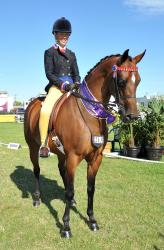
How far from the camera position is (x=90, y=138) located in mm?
5402

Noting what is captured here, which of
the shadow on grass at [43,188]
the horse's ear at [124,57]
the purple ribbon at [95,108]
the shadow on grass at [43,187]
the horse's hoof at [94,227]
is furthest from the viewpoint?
the shadow on grass at [43,187]

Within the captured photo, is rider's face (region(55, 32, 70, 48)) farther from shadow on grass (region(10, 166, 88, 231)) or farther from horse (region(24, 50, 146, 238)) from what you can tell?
shadow on grass (region(10, 166, 88, 231))

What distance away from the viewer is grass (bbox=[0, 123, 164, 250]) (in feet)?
17.0

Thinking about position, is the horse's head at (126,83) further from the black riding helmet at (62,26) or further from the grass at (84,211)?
the grass at (84,211)

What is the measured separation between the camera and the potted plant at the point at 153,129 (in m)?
12.0

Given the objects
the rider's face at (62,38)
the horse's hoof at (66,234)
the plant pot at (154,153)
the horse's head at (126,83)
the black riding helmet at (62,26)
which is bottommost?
the horse's hoof at (66,234)

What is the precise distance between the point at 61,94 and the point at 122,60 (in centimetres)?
149

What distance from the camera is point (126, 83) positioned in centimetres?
496

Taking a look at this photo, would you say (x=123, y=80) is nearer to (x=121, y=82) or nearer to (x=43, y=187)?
(x=121, y=82)

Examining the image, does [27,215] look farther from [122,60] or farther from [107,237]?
[122,60]

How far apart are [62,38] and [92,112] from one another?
4.97 feet

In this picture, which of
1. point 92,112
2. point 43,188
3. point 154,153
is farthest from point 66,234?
point 154,153

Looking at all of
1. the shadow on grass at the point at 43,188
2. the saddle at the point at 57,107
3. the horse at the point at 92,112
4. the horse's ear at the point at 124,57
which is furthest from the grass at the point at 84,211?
the horse's ear at the point at 124,57

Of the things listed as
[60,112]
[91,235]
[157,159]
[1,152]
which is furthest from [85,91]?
[1,152]
